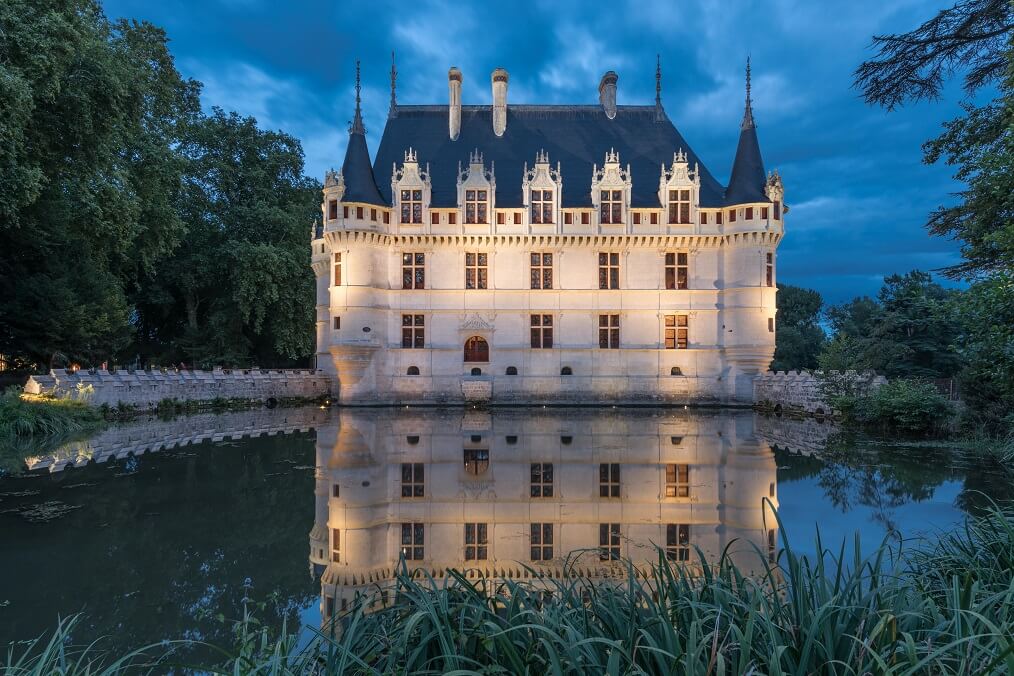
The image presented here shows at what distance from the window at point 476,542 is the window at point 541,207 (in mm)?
20614

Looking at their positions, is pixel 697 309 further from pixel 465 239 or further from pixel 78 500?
pixel 78 500

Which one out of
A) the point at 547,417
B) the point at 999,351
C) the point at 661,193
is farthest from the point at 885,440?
the point at 661,193

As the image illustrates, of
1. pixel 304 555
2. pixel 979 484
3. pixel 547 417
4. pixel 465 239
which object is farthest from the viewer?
pixel 465 239

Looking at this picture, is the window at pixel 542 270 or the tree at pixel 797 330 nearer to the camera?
the window at pixel 542 270

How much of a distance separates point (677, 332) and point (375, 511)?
21.0 metres

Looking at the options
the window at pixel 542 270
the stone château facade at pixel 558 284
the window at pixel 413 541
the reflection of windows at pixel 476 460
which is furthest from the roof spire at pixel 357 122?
the window at pixel 413 541

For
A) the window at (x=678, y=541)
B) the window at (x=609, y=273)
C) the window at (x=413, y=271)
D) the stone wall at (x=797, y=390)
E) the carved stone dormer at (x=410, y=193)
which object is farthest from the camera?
the window at (x=609, y=273)

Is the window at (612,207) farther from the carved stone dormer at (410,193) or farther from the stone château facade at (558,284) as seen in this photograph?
the carved stone dormer at (410,193)

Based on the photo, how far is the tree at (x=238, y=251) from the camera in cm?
2855

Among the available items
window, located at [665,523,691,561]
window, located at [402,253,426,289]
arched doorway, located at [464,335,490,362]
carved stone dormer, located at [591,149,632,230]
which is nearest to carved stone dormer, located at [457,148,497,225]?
window, located at [402,253,426,289]

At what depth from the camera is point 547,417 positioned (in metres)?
20.6

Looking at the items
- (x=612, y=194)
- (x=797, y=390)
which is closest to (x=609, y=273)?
(x=612, y=194)

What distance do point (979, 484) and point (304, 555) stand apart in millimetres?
9422

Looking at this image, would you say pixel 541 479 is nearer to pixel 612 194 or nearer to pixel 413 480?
pixel 413 480
